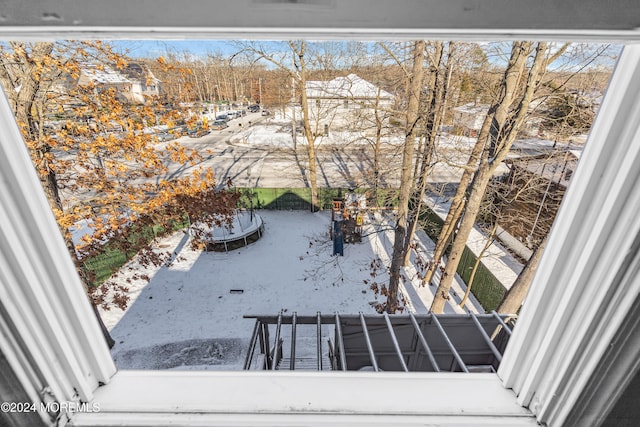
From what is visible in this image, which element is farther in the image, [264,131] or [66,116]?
[264,131]

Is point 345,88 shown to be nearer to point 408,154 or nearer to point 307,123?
point 408,154

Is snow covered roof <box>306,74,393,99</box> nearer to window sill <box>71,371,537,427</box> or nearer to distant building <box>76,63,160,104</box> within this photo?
distant building <box>76,63,160,104</box>

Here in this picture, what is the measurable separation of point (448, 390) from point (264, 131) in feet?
98.3

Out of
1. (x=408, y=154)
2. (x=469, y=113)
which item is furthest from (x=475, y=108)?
(x=408, y=154)

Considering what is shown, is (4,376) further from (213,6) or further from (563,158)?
(563,158)

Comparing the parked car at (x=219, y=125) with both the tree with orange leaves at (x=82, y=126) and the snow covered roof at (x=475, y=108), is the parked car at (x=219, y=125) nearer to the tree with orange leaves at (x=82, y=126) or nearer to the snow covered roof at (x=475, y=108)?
the tree with orange leaves at (x=82, y=126)

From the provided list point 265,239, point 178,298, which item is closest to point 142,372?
point 178,298

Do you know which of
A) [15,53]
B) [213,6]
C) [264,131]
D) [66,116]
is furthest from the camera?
[264,131]

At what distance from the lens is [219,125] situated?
28.8 metres

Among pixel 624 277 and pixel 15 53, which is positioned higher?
pixel 15 53

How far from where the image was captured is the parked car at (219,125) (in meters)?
27.4

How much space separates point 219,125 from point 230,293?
23798mm

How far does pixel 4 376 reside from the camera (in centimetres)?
79

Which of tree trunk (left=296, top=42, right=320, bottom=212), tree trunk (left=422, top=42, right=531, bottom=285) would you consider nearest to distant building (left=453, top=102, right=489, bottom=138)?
tree trunk (left=422, top=42, right=531, bottom=285)
